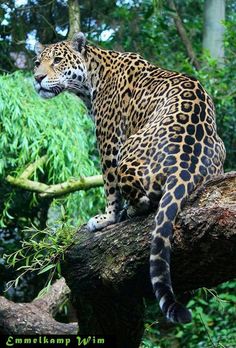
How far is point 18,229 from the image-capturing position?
13.6 metres

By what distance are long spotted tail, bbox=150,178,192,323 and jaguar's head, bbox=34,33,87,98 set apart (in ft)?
8.45

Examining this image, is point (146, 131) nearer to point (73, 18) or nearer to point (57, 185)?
point (57, 185)

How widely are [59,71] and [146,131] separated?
183cm

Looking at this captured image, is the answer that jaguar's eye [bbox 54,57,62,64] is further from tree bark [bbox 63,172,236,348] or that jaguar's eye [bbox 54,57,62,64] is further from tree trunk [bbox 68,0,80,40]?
tree trunk [bbox 68,0,80,40]

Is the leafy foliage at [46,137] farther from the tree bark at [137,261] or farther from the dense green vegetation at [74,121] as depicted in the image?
the tree bark at [137,261]

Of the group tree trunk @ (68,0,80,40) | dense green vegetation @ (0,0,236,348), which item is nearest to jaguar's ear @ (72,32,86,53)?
dense green vegetation @ (0,0,236,348)

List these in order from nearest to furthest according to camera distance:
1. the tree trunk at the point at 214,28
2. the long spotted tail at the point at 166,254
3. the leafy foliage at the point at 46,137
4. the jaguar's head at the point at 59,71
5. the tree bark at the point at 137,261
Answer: the long spotted tail at the point at 166,254
the tree bark at the point at 137,261
the jaguar's head at the point at 59,71
the leafy foliage at the point at 46,137
the tree trunk at the point at 214,28

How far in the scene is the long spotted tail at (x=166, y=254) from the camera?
418 centimetres

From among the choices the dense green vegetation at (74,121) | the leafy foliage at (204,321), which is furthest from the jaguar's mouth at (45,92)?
the leafy foliage at (204,321)

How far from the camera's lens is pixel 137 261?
493cm

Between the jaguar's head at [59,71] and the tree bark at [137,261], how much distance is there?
5.32 feet

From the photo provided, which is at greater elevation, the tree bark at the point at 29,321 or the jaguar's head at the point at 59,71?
the jaguar's head at the point at 59,71

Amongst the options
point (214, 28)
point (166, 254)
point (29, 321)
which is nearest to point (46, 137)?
point (29, 321)

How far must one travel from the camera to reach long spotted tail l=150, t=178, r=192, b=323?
4.18 meters
